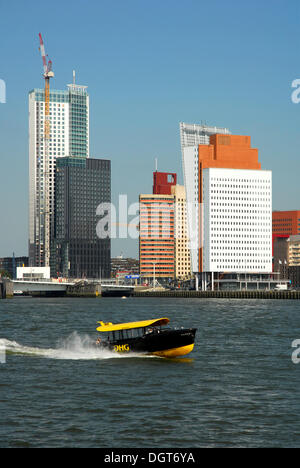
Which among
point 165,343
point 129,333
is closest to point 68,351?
point 129,333

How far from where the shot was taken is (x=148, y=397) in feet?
136

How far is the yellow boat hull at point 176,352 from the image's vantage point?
5581cm

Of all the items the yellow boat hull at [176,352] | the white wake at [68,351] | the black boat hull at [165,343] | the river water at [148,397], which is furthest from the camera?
the white wake at [68,351]

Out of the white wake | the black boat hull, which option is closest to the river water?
the white wake

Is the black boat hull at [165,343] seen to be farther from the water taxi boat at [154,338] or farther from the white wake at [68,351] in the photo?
the white wake at [68,351]

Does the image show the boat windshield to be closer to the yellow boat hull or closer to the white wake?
the white wake

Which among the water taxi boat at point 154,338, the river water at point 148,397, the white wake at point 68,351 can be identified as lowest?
the river water at point 148,397

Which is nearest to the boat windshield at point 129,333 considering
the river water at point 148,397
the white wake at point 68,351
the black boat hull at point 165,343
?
the black boat hull at point 165,343

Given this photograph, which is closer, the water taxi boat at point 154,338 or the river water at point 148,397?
the river water at point 148,397

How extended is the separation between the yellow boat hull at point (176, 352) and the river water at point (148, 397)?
23.6 inches

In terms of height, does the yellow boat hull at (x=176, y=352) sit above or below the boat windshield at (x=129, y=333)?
below

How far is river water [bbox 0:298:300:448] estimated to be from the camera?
32.3 metres
